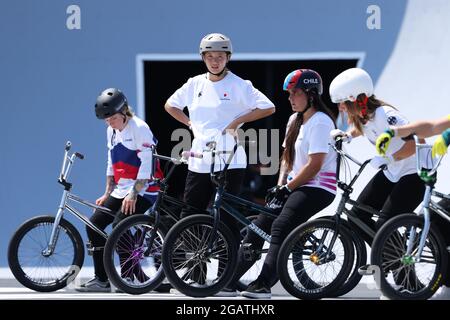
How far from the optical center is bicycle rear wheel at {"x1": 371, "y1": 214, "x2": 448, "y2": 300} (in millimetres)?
7230

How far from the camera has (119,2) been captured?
10.4m

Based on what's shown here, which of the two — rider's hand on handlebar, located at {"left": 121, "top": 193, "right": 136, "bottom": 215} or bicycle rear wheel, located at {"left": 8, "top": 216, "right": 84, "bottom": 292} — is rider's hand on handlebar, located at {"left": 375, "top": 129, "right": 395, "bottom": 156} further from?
bicycle rear wheel, located at {"left": 8, "top": 216, "right": 84, "bottom": 292}

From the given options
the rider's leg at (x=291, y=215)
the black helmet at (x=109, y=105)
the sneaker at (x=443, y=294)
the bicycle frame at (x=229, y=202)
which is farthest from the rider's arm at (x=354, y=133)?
the black helmet at (x=109, y=105)

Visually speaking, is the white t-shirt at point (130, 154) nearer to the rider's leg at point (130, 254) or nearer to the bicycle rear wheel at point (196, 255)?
the rider's leg at point (130, 254)

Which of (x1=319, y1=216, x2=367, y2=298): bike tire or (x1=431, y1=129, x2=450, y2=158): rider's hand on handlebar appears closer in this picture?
(x1=431, y1=129, x2=450, y2=158): rider's hand on handlebar

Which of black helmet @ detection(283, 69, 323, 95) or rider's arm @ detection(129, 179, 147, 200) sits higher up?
black helmet @ detection(283, 69, 323, 95)

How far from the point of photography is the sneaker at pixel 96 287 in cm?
871

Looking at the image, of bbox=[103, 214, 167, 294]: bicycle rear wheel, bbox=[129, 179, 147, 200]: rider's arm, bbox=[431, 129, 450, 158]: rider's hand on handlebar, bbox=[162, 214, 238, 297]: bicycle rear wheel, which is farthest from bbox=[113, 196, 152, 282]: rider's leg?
bbox=[431, 129, 450, 158]: rider's hand on handlebar

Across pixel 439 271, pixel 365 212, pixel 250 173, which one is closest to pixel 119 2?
pixel 250 173

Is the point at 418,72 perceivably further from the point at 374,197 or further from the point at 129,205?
the point at 129,205

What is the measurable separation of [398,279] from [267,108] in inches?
65.4

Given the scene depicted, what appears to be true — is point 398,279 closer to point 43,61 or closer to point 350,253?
point 350,253

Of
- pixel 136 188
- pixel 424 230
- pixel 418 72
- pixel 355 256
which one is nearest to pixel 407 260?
pixel 424 230

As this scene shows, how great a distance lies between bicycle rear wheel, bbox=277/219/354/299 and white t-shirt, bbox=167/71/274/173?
0.84 m
